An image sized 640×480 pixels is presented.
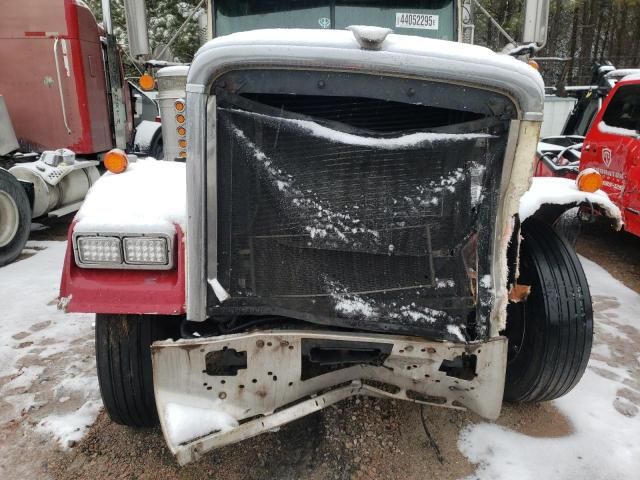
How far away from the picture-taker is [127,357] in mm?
2506

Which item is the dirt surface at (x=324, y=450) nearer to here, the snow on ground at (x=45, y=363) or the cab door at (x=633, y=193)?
the snow on ground at (x=45, y=363)

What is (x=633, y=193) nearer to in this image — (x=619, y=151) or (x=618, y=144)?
(x=619, y=151)

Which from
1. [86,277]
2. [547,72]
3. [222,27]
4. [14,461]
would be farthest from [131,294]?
[547,72]

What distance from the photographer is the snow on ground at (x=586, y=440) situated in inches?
101

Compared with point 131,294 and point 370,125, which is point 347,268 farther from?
point 131,294

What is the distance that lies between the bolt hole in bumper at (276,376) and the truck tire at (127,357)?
392 millimetres

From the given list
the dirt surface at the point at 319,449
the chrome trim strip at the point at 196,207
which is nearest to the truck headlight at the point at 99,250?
the chrome trim strip at the point at 196,207

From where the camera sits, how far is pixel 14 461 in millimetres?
2574

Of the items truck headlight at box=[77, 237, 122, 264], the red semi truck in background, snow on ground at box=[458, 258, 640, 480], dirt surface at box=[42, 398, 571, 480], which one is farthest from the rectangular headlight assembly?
the red semi truck in background

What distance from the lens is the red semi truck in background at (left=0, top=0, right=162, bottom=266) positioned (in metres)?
6.32

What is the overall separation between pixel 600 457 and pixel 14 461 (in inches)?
118

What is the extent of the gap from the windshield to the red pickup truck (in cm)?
323

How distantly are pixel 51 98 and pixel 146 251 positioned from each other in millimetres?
5746

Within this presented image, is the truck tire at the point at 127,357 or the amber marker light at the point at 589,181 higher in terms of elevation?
the amber marker light at the point at 589,181
